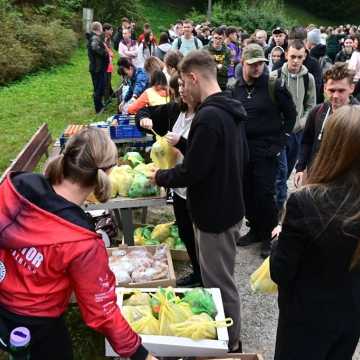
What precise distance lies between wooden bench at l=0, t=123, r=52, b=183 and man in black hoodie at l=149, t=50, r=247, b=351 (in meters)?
2.49

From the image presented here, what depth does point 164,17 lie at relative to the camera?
33875mm

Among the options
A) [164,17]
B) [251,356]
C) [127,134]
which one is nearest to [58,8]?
[164,17]

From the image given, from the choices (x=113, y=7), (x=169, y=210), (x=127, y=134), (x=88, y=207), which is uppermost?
(x=88, y=207)

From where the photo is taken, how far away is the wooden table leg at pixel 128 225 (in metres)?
4.07

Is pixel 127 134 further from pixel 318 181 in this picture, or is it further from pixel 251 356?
pixel 318 181

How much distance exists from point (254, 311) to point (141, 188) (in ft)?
4.73

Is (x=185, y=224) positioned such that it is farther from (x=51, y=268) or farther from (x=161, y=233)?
(x=51, y=268)

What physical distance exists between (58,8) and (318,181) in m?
21.6

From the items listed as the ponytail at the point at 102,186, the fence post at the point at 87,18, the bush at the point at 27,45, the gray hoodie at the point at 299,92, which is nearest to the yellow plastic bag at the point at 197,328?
the ponytail at the point at 102,186

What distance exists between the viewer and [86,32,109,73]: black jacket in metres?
9.88

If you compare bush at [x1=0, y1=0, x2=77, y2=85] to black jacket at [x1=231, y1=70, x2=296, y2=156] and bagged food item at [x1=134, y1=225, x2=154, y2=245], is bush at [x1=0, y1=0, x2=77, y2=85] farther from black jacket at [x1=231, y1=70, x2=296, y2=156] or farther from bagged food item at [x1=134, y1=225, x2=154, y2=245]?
black jacket at [x1=231, y1=70, x2=296, y2=156]

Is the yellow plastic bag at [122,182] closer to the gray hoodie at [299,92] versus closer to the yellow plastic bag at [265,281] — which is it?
the yellow plastic bag at [265,281]

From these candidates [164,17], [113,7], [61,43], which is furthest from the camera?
[164,17]

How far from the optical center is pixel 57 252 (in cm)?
179
